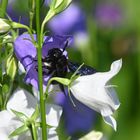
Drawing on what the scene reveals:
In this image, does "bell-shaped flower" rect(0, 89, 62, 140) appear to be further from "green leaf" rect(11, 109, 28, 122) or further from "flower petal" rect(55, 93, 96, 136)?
"flower petal" rect(55, 93, 96, 136)

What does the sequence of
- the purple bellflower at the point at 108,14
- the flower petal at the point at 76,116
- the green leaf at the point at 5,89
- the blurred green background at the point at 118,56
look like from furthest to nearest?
the purple bellflower at the point at 108,14, the blurred green background at the point at 118,56, the flower petal at the point at 76,116, the green leaf at the point at 5,89

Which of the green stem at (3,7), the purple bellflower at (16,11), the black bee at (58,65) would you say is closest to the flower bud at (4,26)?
the green stem at (3,7)

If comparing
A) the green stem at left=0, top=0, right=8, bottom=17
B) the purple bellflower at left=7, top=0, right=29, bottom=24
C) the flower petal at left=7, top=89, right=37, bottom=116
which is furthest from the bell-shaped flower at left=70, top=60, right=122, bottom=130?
the purple bellflower at left=7, top=0, right=29, bottom=24

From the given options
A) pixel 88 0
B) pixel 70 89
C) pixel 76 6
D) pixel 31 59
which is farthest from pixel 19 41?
pixel 76 6

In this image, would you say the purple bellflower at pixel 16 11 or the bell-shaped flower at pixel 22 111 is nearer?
the bell-shaped flower at pixel 22 111

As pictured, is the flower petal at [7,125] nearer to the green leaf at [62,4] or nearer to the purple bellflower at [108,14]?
the green leaf at [62,4]

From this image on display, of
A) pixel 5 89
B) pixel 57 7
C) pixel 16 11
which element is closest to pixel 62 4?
pixel 57 7

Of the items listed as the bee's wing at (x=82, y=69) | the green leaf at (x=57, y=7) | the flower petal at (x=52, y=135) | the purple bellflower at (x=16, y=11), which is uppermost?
the green leaf at (x=57, y=7)
